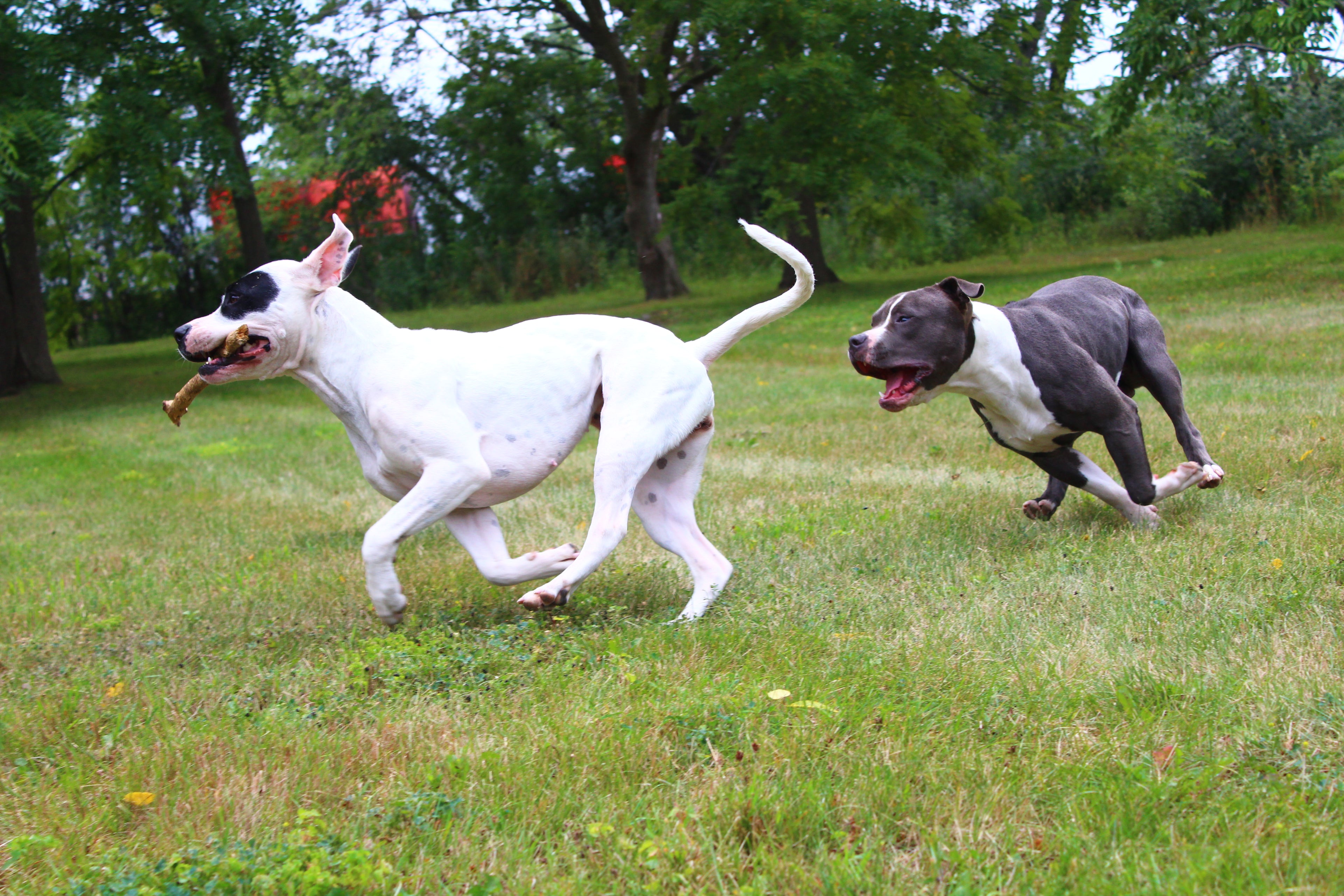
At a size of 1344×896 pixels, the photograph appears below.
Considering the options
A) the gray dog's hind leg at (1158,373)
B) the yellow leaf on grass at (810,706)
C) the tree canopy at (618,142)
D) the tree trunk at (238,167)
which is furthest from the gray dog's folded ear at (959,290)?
the tree trunk at (238,167)

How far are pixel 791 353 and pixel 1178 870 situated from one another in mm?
14880

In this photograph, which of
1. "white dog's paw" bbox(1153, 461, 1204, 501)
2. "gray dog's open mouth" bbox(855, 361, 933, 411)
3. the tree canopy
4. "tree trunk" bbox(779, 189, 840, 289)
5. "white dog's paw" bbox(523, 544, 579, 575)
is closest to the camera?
"white dog's paw" bbox(523, 544, 579, 575)

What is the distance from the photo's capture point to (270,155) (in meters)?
39.8

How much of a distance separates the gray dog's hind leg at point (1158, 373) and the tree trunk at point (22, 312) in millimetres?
19160

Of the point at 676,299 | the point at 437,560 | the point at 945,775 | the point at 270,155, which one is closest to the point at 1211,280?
the point at 676,299

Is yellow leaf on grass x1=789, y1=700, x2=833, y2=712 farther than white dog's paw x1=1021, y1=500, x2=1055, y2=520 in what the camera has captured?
No

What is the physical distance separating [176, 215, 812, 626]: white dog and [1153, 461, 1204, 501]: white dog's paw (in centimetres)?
214

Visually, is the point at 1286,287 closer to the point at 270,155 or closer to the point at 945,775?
the point at 945,775

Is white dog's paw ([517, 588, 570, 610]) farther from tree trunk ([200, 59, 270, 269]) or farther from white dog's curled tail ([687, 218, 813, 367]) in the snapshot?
tree trunk ([200, 59, 270, 269])

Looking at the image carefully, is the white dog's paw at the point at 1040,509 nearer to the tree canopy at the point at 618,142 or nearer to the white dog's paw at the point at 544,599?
the white dog's paw at the point at 544,599

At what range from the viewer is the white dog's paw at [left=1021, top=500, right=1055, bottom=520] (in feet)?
20.6

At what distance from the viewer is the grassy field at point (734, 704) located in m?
2.76

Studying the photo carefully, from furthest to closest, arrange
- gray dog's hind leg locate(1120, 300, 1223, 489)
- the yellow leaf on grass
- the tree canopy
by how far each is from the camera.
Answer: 1. the tree canopy
2. gray dog's hind leg locate(1120, 300, 1223, 489)
3. the yellow leaf on grass

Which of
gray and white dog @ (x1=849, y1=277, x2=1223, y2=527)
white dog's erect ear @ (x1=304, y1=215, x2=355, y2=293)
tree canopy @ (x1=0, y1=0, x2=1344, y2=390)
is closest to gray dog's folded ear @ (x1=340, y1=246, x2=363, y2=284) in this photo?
white dog's erect ear @ (x1=304, y1=215, x2=355, y2=293)
